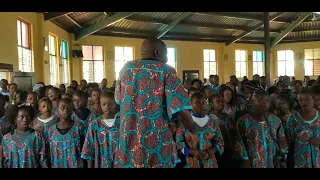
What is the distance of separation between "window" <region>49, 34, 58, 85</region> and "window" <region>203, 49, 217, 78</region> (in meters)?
8.33

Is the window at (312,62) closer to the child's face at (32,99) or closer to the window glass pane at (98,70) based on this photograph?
the window glass pane at (98,70)

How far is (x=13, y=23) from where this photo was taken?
347 inches

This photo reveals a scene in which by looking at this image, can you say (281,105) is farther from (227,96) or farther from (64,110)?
(64,110)

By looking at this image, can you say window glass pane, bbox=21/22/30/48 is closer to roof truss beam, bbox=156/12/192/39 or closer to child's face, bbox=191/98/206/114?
roof truss beam, bbox=156/12/192/39

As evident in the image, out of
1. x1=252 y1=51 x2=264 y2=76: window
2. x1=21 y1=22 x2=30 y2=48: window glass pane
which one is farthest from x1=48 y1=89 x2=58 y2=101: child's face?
x1=252 y1=51 x2=264 y2=76: window

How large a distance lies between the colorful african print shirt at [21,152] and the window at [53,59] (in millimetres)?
8781

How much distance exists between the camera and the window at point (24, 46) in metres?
9.41

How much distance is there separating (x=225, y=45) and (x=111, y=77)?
633 centimetres

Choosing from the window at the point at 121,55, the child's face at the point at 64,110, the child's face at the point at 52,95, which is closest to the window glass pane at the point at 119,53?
the window at the point at 121,55

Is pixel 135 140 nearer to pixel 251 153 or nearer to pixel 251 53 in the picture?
pixel 251 153

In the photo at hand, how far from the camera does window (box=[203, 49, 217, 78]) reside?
62.3 ft

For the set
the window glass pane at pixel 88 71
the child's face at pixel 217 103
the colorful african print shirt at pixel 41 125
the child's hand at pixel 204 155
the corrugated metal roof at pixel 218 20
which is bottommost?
the child's hand at pixel 204 155

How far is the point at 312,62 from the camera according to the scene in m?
20.3
